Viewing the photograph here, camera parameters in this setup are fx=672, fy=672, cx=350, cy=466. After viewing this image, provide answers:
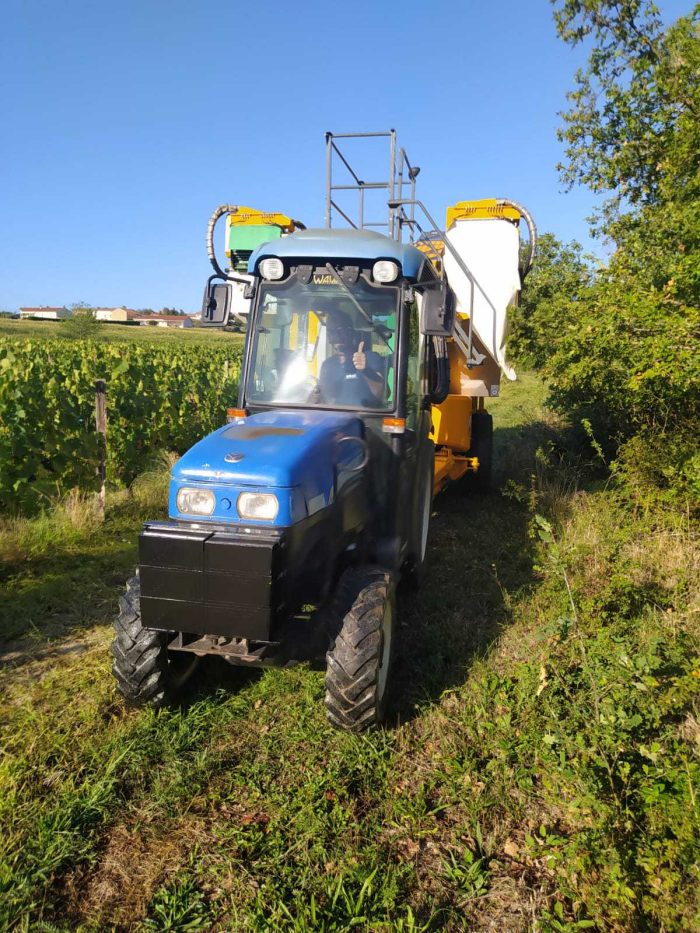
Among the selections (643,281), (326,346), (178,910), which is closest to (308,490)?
(326,346)

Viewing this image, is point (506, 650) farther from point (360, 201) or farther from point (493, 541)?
point (360, 201)

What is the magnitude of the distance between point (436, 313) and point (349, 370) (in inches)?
24.3

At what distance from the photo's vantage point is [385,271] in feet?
12.8

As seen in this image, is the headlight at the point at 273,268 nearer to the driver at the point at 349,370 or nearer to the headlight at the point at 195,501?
the driver at the point at 349,370

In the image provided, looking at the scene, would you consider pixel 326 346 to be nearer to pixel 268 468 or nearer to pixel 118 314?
pixel 268 468

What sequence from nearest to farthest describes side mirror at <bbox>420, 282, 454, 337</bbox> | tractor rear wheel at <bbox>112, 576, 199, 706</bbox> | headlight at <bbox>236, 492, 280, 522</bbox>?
1. headlight at <bbox>236, 492, 280, 522</bbox>
2. tractor rear wheel at <bbox>112, 576, 199, 706</bbox>
3. side mirror at <bbox>420, 282, 454, 337</bbox>

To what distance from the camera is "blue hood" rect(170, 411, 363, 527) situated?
3.07 meters

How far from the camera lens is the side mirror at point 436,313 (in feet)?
12.4

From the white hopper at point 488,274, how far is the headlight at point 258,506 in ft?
14.2

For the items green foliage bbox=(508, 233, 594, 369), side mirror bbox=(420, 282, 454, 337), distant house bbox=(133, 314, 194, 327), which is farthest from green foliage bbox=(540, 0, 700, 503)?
distant house bbox=(133, 314, 194, 327)

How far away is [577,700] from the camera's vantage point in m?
3.38

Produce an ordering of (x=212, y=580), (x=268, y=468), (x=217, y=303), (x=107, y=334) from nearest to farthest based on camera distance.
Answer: (x=212, y=580), (x=268, y=468), (x=217, y=303), (x=107, y=334)

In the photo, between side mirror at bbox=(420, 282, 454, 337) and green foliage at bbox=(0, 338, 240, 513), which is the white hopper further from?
green foliage at bbox=(0, 338, 240, 513)

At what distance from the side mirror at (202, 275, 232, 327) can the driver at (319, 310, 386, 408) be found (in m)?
0.76
